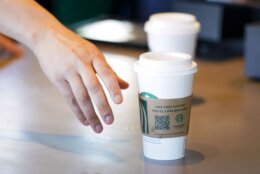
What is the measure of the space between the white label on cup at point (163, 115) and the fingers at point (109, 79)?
5 centimetres

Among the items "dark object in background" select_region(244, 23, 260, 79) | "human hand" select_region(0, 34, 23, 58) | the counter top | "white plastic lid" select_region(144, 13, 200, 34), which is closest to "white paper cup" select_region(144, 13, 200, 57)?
"white plastic lid" select_region(144, 13, 200, 34)

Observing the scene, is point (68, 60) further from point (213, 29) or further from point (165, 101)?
point (213, 29)

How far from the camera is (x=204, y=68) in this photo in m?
2.02

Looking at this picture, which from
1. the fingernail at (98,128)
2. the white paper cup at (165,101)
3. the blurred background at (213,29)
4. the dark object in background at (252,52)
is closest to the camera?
the white paper cup at (165,101)

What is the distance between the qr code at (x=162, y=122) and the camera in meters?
1.24

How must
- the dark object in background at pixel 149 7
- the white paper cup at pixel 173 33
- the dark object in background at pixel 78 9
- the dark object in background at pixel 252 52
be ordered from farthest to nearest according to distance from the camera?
the dark object in background at pixel 78 9
the dark object in background at pixel 149 7
the dark object in background at pixel 252 52
the white paper cup at pixel 173 33

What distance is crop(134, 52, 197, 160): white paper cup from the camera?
123 centimetres

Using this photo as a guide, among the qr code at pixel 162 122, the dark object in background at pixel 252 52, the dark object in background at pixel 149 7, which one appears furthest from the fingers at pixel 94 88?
the dark object in background at pixel 149 7

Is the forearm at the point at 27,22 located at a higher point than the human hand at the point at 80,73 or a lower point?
higher

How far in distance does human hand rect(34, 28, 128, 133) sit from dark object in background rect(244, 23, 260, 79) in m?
0.65

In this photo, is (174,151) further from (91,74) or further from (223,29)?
(223,29)

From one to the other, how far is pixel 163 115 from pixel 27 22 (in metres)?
0.39

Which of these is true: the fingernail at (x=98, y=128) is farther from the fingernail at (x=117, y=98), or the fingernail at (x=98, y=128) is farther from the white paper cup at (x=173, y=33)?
the white paper cup at (x=173, y=33)

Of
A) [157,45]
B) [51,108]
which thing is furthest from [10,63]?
[157,45]
